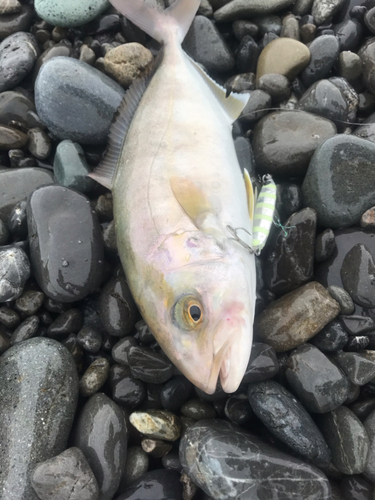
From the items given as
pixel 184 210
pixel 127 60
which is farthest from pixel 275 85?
pixel 184 210

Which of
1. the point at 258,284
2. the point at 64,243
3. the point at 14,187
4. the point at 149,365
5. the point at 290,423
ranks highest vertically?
the point at 14,187

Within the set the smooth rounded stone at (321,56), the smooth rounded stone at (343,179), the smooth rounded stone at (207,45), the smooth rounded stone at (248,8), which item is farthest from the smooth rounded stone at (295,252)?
the smooth rounded stone at (248,8)

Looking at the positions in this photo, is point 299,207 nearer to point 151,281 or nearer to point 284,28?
point 151,281

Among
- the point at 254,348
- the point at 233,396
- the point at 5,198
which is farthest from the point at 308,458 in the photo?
the point at 5,198

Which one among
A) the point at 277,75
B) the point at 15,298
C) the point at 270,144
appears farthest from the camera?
the point at 277,75

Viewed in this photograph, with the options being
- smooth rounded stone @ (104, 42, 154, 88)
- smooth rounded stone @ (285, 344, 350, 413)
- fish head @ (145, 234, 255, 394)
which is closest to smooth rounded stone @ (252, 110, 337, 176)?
fish head @ (145, 234, 255, 394)

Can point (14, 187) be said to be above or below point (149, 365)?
above

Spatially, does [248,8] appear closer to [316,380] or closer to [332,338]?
[332,338]

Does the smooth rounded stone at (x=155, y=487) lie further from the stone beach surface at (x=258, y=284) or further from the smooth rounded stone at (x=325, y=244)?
the smooth rounded stone at (x=325, y=244)
